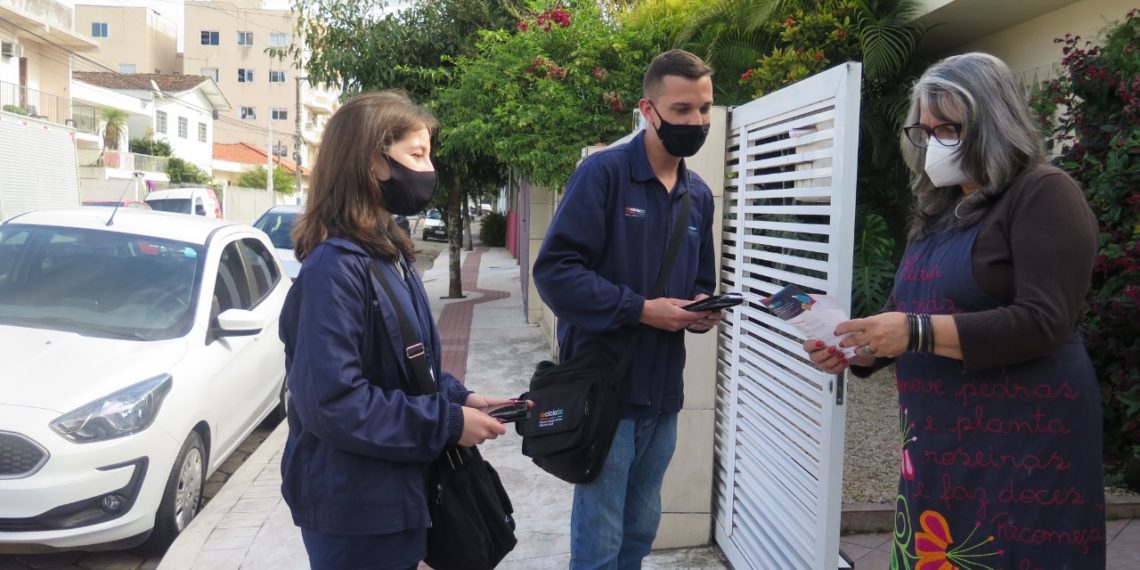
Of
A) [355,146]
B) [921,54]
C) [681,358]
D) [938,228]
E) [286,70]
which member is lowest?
[681,358]

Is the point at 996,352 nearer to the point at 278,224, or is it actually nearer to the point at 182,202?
the point at 278,224

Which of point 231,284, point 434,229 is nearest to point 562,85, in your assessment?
point 231,284

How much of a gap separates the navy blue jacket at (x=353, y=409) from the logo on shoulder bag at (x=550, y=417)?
487 mm

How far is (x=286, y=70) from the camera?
217 feet

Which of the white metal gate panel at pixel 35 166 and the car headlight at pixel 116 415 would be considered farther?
the white metal gate panel at pixel 35 166

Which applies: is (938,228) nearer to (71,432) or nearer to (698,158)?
(698,158)

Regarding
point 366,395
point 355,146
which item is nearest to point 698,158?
point 355,146

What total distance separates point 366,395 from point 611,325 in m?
0.88

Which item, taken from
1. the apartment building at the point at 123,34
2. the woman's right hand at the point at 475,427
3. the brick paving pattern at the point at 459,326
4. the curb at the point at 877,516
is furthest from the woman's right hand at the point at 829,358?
the apartment building at the point at 123,34

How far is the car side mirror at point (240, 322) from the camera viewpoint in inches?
203

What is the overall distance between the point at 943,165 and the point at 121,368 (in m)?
4.05

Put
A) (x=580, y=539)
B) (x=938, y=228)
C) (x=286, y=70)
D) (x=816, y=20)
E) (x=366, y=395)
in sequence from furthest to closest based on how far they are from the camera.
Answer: (x=286, y=70) → (x=816, y=20) → (x=580, y=539) → (x=938, y=228) → (x=366, y=395)

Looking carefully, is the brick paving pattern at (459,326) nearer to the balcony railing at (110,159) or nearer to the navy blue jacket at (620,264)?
the navy blue jacket at (620,264)

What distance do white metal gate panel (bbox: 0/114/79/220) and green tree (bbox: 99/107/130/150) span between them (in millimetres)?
30963
